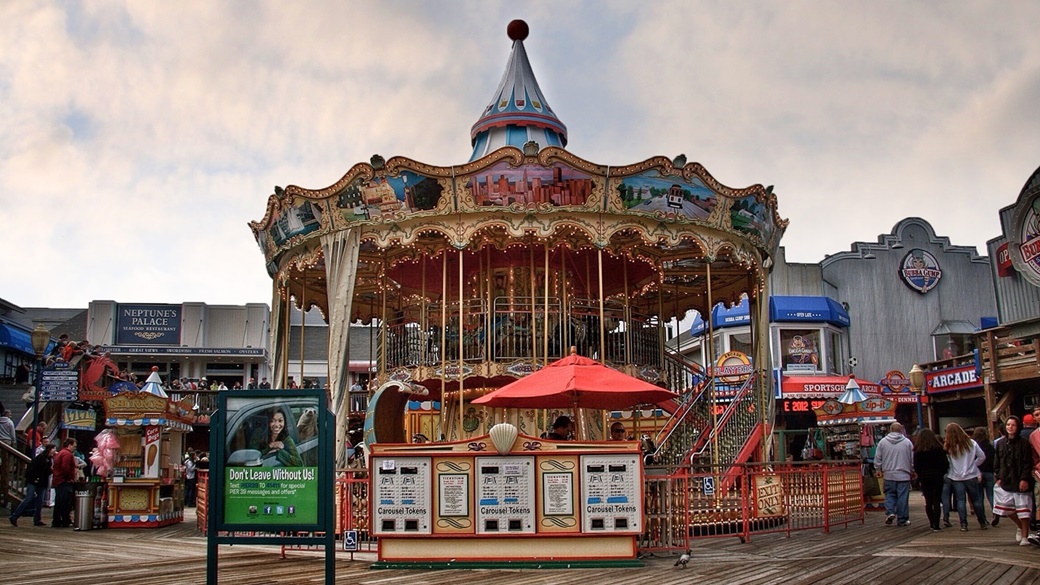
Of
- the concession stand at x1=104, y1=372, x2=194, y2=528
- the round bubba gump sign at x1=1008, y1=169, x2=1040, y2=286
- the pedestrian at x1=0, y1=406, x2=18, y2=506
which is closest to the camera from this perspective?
the concession stand at x1=104, y1=372, x2=194, y2=528

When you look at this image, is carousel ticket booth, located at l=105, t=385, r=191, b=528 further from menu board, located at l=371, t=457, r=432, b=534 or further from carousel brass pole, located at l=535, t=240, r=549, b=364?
menu board, located at l=371, t=457, r=432, b=534

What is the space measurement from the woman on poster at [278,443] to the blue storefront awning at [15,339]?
2981cm

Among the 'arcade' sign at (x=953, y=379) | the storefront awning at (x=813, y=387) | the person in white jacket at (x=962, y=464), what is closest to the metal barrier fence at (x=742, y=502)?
the person in white jacket at (x=962, y=464)

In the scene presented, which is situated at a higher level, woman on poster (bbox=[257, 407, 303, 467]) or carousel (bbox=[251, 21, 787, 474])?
carousel (bbox=[251, 21, 787, 474])

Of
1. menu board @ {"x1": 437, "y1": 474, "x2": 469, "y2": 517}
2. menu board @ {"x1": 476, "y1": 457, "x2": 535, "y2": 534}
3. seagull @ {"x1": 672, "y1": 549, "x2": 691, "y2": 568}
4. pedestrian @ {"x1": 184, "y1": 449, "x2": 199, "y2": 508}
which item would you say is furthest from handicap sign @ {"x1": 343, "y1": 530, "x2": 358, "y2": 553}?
pedestrian @ {"x1": 184, "y1": 449, "x2": 199, "y2": 508}

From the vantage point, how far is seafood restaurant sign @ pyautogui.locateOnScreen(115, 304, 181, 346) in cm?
4406

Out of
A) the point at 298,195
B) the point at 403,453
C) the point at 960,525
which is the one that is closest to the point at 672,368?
the point at 960,525

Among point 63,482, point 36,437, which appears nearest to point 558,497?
point 63,482

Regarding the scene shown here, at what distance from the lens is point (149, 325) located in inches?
1738

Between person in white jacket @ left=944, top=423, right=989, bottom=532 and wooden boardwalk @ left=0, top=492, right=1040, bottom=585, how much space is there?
47 cm

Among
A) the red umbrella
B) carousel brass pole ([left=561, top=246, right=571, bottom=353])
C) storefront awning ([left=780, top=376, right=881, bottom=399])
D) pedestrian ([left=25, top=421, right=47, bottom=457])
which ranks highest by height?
carousel brass pole ([left=561, top=246, right=571, bottom=353])

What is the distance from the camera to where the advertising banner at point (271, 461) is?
7.00m

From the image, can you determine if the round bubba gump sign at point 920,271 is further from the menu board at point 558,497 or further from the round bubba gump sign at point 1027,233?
Answer: the menu board at point 558,497

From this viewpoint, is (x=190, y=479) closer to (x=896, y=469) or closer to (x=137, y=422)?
(x=137, y=422)
